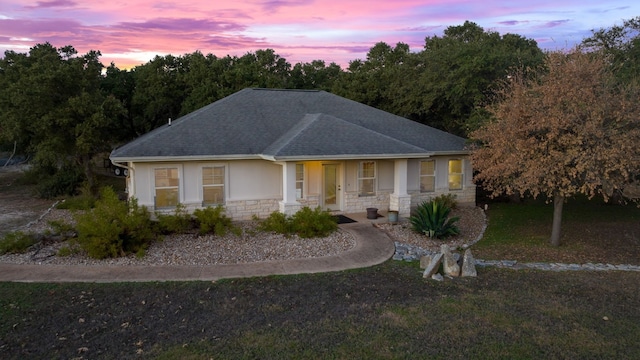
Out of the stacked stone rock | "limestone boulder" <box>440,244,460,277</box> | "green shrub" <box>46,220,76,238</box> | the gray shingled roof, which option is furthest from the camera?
the gray shingled roof

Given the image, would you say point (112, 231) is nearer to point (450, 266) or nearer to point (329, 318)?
point (329, 318)

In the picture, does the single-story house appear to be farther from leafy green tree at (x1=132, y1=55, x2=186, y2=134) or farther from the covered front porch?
leafy green tree at (x1=132, y1=55, x2=186, y2=134)

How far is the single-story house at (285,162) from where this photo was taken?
51.6 feet

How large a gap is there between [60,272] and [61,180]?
48.0ft

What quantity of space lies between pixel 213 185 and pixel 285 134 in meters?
3.42

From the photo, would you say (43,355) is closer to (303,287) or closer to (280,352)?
(280,352)

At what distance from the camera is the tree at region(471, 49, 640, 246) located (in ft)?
38.7

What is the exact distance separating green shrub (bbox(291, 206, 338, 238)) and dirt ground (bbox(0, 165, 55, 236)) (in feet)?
32.1

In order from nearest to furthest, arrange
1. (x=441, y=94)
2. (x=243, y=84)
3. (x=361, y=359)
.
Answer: (x=361, y=359) < (x=441, y=94) < (x=243, y=84)

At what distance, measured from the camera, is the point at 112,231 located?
11.8 meters

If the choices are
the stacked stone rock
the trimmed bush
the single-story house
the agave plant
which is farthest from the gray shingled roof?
the stacked stone rock

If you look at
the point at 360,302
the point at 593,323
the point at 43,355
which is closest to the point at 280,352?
the point at 360,302

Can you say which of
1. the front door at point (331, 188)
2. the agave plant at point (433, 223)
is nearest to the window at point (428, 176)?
the front door at point (331, 188)

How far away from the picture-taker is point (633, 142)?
1173 cm
